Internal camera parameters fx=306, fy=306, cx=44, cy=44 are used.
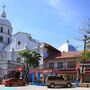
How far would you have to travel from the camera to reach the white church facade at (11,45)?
70.2 m

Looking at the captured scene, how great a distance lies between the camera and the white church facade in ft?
230

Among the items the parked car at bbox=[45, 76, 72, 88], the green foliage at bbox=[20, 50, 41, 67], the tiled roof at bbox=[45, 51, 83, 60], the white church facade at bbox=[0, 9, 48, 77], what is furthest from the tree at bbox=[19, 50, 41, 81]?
the parked car at bbox=[45, 76, 72, 88]

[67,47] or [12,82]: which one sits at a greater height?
Answer: [67,47]

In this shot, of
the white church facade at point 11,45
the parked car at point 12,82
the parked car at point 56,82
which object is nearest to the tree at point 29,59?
the white church facade at point 11,45

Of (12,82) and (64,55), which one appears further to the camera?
(64,55)

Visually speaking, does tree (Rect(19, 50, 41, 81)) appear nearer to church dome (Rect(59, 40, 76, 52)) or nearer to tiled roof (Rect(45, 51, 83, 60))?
tiled roof (Rect(45, 51, 83, 60))

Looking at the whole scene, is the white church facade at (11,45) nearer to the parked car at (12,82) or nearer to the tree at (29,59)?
the tree at (29,59)

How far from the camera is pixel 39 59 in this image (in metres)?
64.6

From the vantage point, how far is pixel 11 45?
7681cm

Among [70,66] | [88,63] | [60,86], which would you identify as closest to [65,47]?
[70,66]

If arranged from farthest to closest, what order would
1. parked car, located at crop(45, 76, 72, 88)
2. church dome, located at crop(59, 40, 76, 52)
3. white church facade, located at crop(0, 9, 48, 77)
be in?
church dome, located at crop(59, 40, 76, 52), white church facade, located at crop(0, 9, 48, 77), parked car, located at crop(45, 76, 72, 88)

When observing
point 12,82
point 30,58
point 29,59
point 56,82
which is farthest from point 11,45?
point 56,82

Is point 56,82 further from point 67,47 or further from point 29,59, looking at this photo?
point 67,47

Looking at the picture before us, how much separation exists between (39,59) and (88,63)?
1077 centimetres
